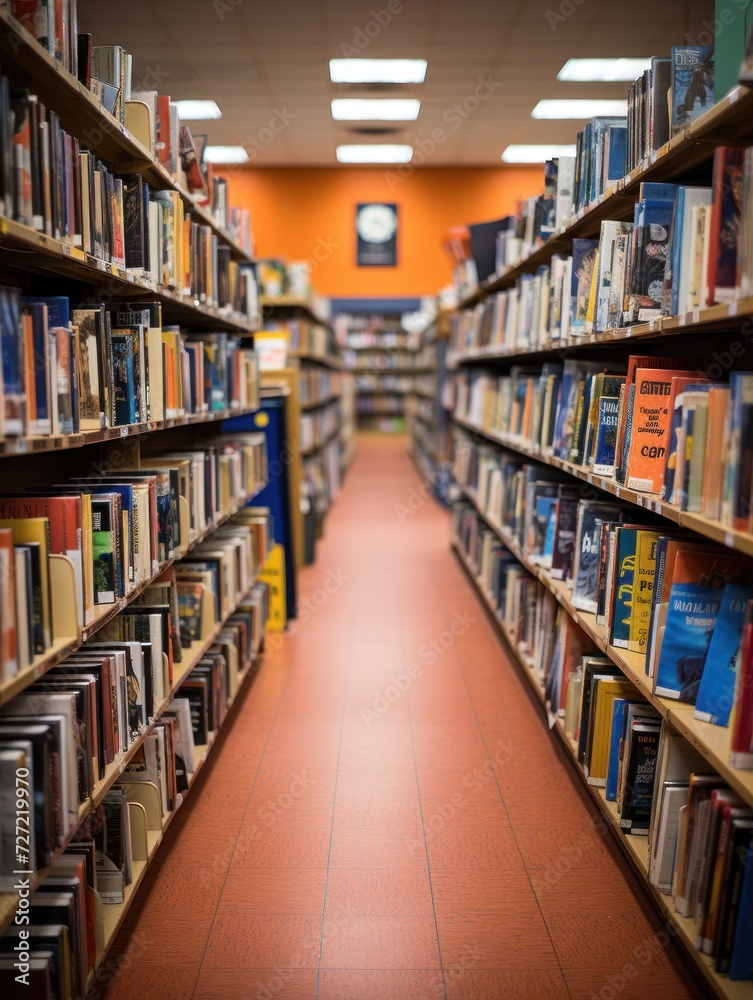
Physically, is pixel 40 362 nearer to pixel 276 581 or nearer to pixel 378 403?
pixel 276 581

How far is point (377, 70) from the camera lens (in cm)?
790

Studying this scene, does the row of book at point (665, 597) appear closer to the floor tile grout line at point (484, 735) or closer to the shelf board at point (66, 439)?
the floor tile grout line at point (484, 735)

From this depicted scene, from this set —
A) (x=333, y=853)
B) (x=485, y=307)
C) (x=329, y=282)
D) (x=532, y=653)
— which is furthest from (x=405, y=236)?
(x=333, y=853)

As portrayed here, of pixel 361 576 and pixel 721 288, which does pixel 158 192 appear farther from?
pixel 361 576

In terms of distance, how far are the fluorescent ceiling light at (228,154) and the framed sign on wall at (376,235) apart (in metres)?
2.10

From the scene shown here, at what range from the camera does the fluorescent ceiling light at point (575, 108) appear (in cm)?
887

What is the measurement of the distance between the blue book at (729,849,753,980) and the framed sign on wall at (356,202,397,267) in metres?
12.7

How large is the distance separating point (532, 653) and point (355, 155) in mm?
9970

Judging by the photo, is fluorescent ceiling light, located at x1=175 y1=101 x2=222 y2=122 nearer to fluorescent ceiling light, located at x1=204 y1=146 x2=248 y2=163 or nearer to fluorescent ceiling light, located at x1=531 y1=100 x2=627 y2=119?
fluorescent ceiling light, located at x1=204 y1=146 x2=248 y2=163

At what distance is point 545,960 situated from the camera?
6.97 ft

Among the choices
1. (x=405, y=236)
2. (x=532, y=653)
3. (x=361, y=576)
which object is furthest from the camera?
(x=405, y=236)

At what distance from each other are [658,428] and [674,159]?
70cm

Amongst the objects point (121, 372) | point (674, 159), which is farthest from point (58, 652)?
point (674, 159)

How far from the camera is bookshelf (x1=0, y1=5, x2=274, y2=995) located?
176 centimetres
